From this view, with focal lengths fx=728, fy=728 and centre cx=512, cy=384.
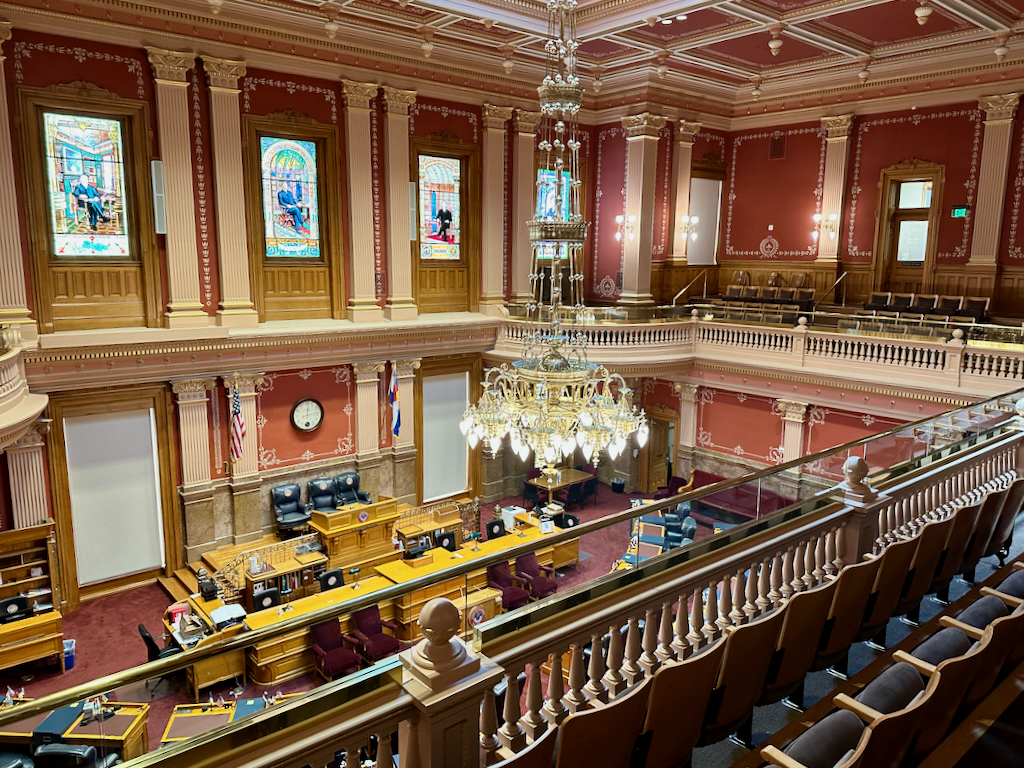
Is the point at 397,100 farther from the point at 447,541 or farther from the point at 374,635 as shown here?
the point at 374,635

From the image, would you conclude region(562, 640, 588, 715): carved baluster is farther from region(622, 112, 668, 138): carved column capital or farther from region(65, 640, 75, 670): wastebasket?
region(622, 112, 668, 138): carved column capital

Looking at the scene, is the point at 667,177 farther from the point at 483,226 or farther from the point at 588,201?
the point at 483,226

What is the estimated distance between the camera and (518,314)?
45.1 feet

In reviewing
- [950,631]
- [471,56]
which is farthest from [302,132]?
[950,631]

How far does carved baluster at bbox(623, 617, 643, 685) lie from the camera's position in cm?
296

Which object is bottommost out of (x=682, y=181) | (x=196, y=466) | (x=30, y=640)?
(x=30, y=640)

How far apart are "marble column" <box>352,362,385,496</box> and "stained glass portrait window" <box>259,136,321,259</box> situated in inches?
84.8

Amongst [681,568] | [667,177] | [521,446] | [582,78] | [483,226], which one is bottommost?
[521,446]

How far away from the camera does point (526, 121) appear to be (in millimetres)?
13922

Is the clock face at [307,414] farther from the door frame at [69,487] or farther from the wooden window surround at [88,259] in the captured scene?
the wooden window surround at [88,259]

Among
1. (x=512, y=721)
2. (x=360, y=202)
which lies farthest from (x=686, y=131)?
(x=512, y=721)

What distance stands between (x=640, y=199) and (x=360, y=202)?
18.2 feet

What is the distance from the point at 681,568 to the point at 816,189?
1336 centimetres

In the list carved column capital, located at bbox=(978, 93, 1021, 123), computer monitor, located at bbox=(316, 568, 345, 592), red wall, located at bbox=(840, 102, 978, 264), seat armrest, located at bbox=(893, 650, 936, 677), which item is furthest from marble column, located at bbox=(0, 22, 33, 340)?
carved column capital, located at bbox=(978, 93, 1021, 123)
